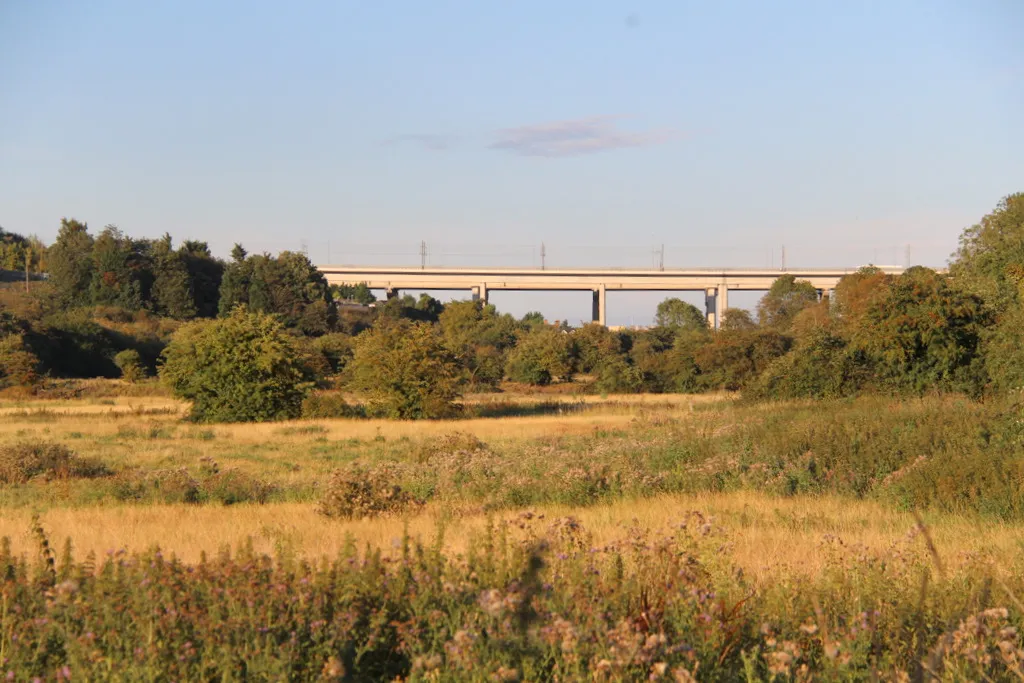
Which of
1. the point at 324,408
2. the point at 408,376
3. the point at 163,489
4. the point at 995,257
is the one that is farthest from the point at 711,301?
the point at 163,489

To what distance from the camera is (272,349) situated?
129 ft

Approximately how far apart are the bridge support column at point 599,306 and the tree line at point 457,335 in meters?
8.11

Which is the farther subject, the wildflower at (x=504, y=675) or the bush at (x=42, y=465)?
the bush at (x=42, y=465)

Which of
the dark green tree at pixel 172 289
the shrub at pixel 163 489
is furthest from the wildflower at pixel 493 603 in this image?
the dark green tree at pixel 172 289

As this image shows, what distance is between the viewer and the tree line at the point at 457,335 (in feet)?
101

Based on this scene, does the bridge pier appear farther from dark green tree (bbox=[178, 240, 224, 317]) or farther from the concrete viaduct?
dark green tree (bbox=[178, 240, 224, 317])

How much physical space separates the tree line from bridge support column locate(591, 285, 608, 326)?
811 cm

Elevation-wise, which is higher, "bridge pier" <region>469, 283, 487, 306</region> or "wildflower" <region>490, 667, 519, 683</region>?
"bridge pier" <region>469, 283, 487, 306</region>

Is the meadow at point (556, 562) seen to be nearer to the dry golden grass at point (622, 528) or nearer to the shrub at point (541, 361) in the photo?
the dry golden grass at point (622, 528)

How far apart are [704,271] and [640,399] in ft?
240

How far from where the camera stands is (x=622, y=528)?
988cm

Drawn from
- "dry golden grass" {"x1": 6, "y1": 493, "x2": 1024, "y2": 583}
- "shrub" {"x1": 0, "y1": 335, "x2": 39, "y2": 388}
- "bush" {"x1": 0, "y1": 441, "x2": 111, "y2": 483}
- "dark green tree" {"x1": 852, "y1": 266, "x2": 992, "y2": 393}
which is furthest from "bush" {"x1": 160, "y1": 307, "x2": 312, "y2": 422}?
"dry golden grass" {"x1": 6, "y1": 493, "x2": 1024, "y2": 583}

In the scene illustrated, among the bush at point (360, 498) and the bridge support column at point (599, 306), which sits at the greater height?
the bridge support column at point (599, 306)

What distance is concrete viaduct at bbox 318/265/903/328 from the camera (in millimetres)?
120438
